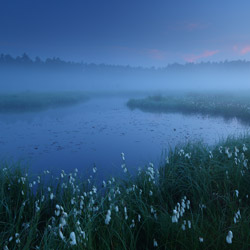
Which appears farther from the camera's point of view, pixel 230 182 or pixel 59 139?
pixel 59 139

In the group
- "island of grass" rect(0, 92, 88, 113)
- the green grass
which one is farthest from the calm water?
"island of grass" rect(0, 92, 88, 113)

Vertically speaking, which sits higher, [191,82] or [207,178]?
[191,82]

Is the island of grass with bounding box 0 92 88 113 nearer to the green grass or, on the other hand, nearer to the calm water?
the calm water

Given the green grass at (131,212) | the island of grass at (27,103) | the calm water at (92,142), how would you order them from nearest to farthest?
1. the green grass at (131,212)
2. the calm water at (92,142)
3. the island of grass at (27,103)

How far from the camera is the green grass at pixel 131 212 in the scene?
10.0ft

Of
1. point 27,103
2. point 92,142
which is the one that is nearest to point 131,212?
point 92,142

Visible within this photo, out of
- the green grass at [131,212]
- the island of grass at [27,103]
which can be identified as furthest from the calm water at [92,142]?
the island of grass at [27,103]

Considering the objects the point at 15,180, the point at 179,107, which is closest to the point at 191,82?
the point at 179,107

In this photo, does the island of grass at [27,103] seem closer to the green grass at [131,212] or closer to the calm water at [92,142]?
the calm water at [92,142]

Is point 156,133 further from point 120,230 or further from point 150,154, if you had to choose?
point 120,230

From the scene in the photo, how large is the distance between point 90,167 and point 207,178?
561cm

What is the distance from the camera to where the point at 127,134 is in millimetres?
15219

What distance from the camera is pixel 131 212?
4.04 metres

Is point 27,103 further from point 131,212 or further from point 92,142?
point 131,212
